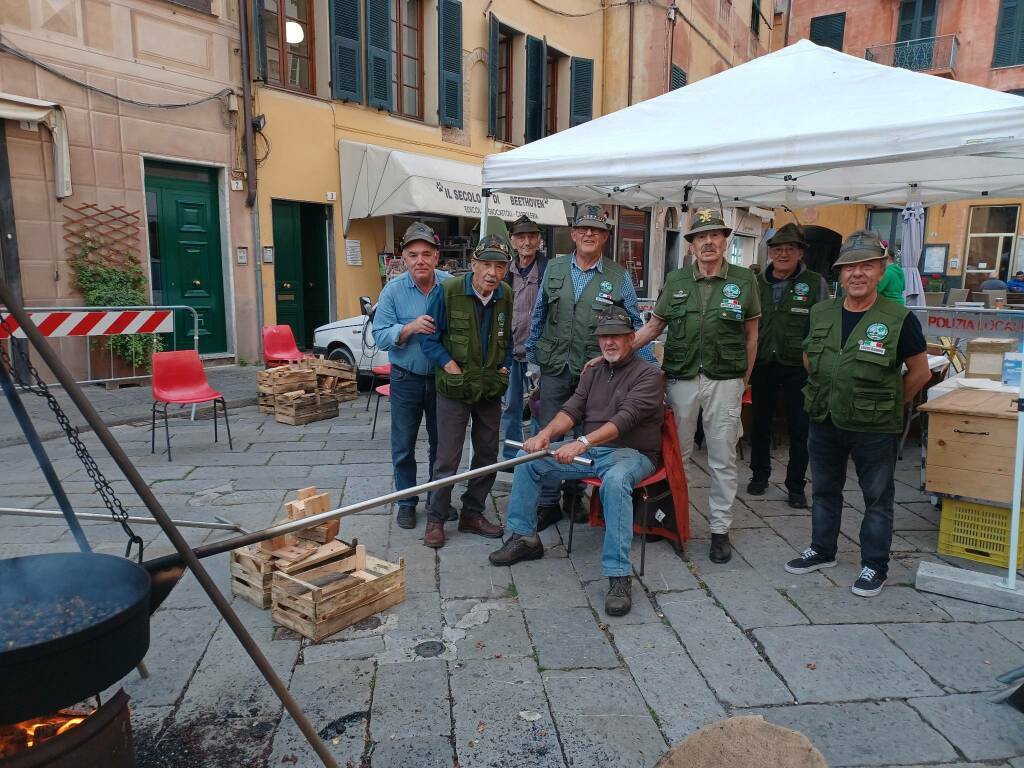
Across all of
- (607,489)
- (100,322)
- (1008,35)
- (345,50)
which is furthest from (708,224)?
(1008,35)

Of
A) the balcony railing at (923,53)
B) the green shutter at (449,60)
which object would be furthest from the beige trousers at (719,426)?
the balcony railing at (923,53)

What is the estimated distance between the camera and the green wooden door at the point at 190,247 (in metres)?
9.04

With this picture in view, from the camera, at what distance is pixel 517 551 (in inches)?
150

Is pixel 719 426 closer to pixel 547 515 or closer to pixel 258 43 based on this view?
pixel 547 515

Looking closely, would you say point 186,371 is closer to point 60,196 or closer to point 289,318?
point 60,196

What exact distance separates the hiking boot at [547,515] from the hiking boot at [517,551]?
1.56 feet

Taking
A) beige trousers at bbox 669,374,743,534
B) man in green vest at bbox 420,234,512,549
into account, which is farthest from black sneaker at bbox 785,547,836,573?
man in green vest at bbox 420,234,512,549

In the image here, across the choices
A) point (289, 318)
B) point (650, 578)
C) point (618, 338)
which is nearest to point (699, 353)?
point (618, 338)

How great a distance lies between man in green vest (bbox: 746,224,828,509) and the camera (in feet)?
15.6

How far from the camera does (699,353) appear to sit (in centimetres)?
401

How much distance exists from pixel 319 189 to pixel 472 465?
24.8 ft

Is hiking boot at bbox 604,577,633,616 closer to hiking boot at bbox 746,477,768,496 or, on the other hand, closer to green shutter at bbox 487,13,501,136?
hiking boot at bbox 746,477,768,496

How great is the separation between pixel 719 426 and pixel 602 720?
1.99 metres

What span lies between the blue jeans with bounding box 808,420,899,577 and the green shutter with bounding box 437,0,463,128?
10.1 meters
